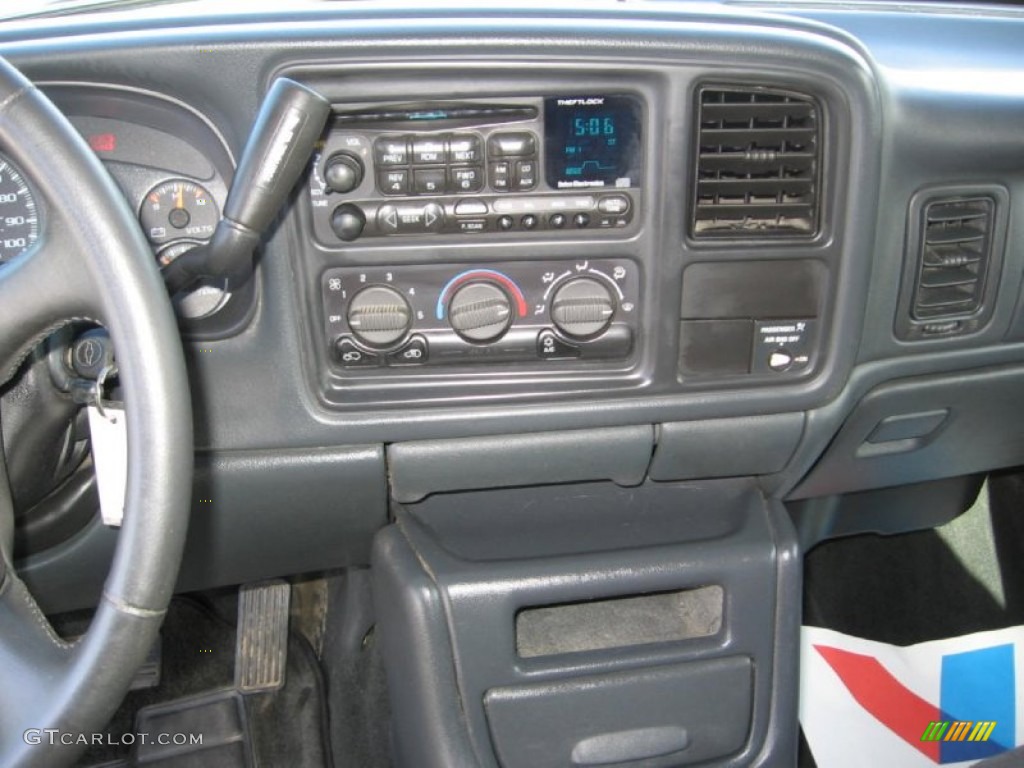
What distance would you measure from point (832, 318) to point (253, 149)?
2.48 feet

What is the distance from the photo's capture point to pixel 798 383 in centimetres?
132

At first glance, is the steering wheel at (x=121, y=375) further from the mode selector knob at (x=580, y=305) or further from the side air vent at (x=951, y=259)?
the side air vent at (x=951, y=259)

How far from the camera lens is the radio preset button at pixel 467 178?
1116 millimetres

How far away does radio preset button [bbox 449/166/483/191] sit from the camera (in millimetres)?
1116

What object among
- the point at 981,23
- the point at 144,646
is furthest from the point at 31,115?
the point at 981,23

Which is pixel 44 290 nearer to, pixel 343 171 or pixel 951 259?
pixel 343 171

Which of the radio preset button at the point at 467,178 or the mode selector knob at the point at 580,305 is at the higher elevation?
the radio preset button at the point at 467,178

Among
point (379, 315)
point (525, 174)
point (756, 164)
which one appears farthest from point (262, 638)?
point (756, 164)

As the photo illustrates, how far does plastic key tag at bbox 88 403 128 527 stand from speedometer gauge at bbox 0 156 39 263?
0.72 feet

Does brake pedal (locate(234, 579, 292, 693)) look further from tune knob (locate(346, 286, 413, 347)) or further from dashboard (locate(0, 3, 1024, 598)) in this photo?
tune knob (locate(346, 286, 413, 347))

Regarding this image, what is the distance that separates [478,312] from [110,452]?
Result: 0.44m

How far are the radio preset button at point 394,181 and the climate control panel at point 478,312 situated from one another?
0.09m

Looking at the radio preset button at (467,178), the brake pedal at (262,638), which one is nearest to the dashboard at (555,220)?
the radio preset button at (467,178)

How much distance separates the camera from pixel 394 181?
3.67ft
